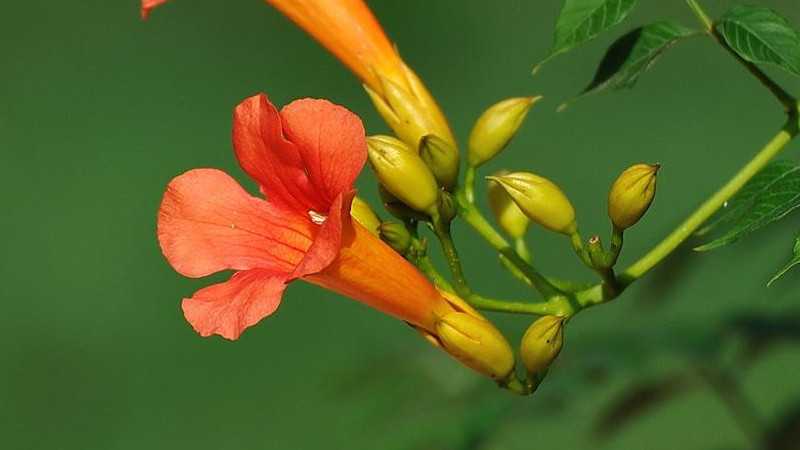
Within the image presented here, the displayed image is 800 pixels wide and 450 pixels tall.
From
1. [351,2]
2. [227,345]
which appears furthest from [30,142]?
[351,2]

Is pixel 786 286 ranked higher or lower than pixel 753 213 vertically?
lower

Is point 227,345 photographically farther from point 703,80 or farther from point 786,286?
point 786,286

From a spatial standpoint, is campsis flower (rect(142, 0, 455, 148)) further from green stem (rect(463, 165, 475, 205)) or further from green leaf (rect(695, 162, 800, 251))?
green leaf (rect(695, 162, 800, 251))

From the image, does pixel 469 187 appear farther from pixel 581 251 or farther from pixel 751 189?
pixel 751 189

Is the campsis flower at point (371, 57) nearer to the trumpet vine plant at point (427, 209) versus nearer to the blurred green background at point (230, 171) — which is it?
the trumpet vine plant at point (427, 209)

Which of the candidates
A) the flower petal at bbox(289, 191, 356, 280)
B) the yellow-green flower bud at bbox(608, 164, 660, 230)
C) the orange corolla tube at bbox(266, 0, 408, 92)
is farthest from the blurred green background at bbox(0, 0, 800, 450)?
the flower petal at bbox(289, 191, 356, 280)

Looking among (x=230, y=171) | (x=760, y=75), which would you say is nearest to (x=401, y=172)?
(x=760, y=75)

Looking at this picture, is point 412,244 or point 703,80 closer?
point 412,244

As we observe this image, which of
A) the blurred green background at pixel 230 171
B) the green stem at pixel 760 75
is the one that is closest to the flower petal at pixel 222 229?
the green stem at pixel 760 75
